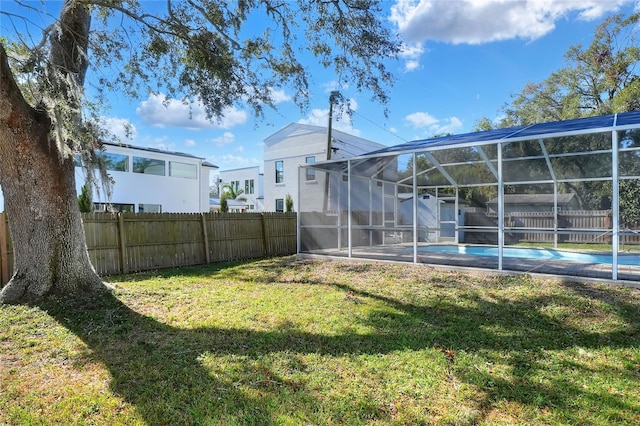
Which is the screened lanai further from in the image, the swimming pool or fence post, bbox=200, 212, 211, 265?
fence post, bbox=200, 212, 211, 265

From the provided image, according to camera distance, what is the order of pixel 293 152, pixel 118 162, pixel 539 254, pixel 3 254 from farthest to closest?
pixel 293 152 → pixel 118 162 → pixel 539 254 → pixel 3 254

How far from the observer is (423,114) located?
18078mm

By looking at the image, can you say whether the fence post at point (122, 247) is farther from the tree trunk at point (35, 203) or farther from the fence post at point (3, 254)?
the tree trunk at point (35, 203)

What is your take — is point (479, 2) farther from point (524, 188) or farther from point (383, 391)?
point (383, 391)

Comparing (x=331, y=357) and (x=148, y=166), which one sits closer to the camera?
(x=331, y=357)

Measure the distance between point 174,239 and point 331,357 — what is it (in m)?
7.04

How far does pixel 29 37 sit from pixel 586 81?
19.5m

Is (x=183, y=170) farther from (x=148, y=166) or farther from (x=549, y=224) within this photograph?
(x=549, y=224)

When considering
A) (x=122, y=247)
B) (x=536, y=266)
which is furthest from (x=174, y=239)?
(x=536, y=266)

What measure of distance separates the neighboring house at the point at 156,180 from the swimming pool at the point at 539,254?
12.2 meters

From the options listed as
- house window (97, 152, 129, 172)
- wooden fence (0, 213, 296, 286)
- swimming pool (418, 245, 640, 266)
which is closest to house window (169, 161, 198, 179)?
house window (97, 152, 129, 172)

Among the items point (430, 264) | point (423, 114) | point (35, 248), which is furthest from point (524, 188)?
point (35, 248)

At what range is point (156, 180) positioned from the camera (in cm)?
1720

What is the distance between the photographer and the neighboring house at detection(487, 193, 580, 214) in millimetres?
10031
